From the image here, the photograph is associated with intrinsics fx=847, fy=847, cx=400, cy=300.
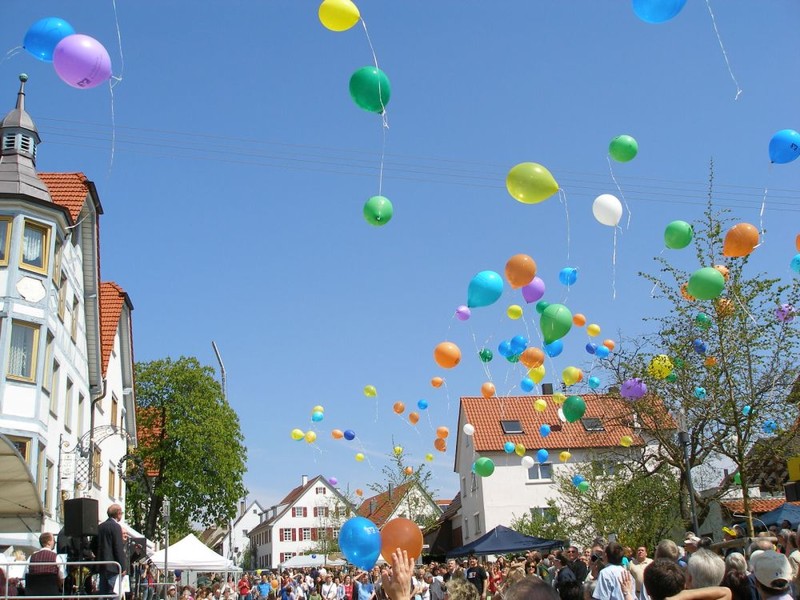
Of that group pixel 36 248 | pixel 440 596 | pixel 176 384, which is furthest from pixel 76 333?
pixel 176 384

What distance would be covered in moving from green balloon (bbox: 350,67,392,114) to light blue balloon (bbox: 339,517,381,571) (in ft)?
16.5

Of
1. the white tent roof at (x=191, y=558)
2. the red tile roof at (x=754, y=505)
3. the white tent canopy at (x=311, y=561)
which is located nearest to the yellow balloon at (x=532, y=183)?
the white tent roof at (x=191, y=558)

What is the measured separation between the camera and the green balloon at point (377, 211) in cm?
1136

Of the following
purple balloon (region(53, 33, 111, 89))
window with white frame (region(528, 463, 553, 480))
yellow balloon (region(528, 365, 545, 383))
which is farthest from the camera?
window with white frame (region(528, 463, 553, 480))

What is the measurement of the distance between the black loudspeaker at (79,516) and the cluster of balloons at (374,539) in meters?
5.61

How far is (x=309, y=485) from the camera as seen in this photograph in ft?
285

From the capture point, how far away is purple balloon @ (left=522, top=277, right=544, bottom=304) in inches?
582

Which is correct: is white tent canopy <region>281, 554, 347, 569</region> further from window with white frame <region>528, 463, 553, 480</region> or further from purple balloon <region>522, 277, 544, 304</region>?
purple balloon <region>522, 277, 544, 304</region>

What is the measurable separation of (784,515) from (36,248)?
724 inches

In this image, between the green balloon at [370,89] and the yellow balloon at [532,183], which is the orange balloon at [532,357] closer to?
the yellow balloon at [532,183]

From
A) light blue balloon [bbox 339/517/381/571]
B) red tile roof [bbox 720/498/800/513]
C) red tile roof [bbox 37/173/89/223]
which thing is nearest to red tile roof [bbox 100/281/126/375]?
red tile roof [bbox 37/173/89/223]

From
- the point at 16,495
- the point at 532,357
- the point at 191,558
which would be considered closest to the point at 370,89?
the point at 532,357

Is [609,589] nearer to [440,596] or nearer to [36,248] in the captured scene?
[440,596]

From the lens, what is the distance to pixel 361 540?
257 inches
